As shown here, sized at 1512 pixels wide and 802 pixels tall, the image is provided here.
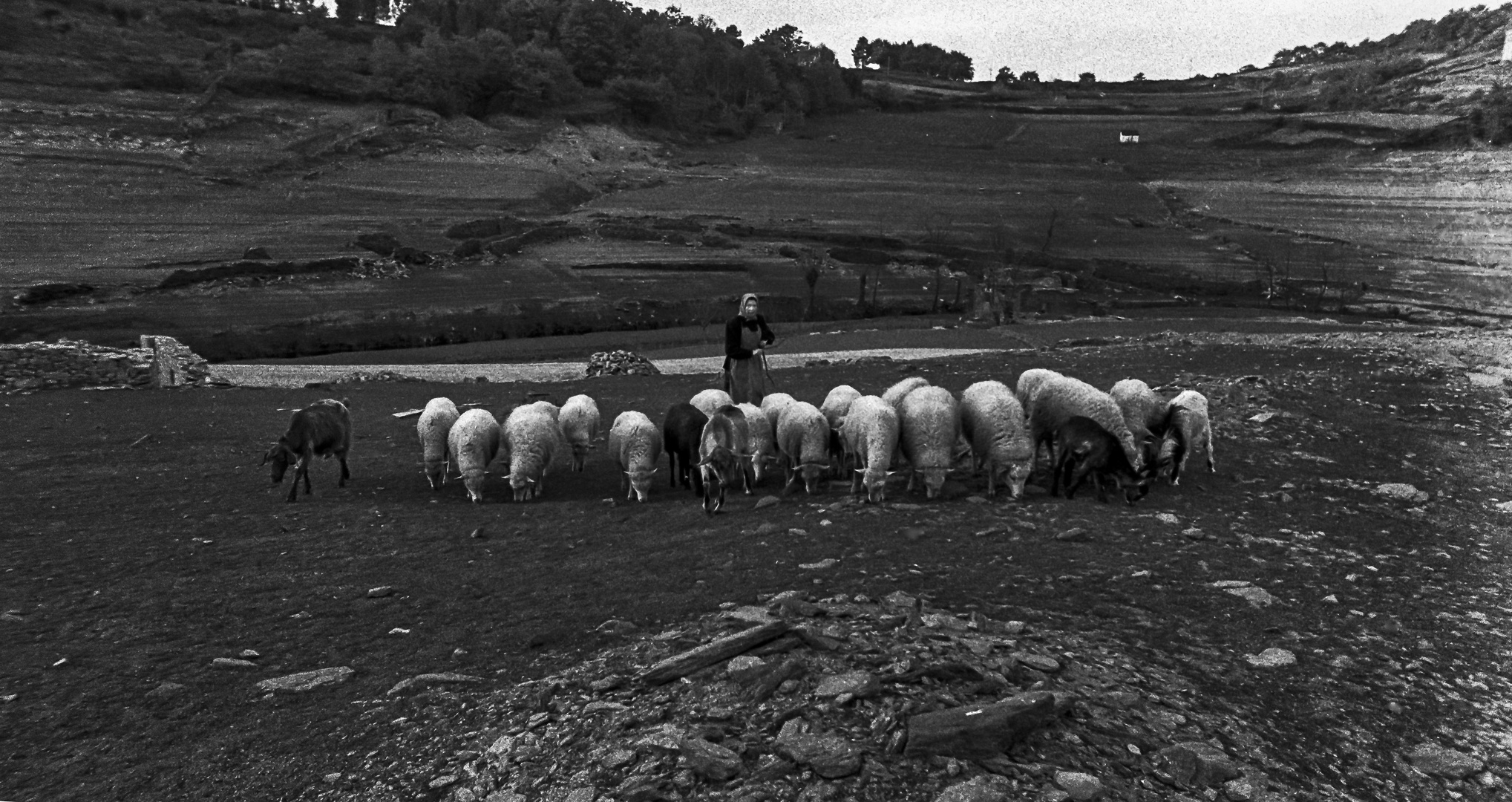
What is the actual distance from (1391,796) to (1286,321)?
127ft

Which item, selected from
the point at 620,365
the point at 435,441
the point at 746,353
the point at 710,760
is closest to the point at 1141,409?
the point at 746,353

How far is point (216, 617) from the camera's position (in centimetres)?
753

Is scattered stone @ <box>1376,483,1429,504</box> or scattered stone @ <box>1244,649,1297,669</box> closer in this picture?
scattered stone @ <box>1244,649,1297,669</box>

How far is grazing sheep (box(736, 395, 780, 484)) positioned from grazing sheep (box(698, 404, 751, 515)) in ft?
0.81

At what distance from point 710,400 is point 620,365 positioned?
39.6 ft

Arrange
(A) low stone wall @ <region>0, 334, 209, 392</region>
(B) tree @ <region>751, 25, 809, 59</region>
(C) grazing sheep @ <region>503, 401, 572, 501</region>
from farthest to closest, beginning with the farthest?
(B) tree @ <region>751, 25, 809, 59</region> < (A) low stone wall @ <region>0, 334, 209, 392</region> < (C) grazing sheep @ <region>503, 401, 572, 501</region>

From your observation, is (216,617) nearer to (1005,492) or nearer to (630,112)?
(1005,492)

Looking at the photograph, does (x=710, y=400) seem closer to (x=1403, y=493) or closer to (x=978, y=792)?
(x=1403, y=493)

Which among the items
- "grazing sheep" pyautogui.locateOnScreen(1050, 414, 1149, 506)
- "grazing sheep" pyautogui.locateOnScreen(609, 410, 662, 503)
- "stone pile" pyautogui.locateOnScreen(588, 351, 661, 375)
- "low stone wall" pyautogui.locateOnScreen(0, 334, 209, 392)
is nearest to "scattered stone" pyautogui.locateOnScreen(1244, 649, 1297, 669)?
"grazing sheep" pyautogui.locateOnScreen(1050, 414, 1149, 506)

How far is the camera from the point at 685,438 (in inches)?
460

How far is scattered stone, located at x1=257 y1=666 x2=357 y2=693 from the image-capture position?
20.4 feet

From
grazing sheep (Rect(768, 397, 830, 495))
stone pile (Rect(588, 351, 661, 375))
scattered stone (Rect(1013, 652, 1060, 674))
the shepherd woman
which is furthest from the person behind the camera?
stone pile (Rect(588, 351, 661, 375))

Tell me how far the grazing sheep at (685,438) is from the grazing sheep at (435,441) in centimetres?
298

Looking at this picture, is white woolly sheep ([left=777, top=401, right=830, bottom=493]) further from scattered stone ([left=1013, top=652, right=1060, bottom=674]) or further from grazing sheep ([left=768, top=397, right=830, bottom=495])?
scattered stone ([left=1013, top=652, right=1060, bottom=674])
